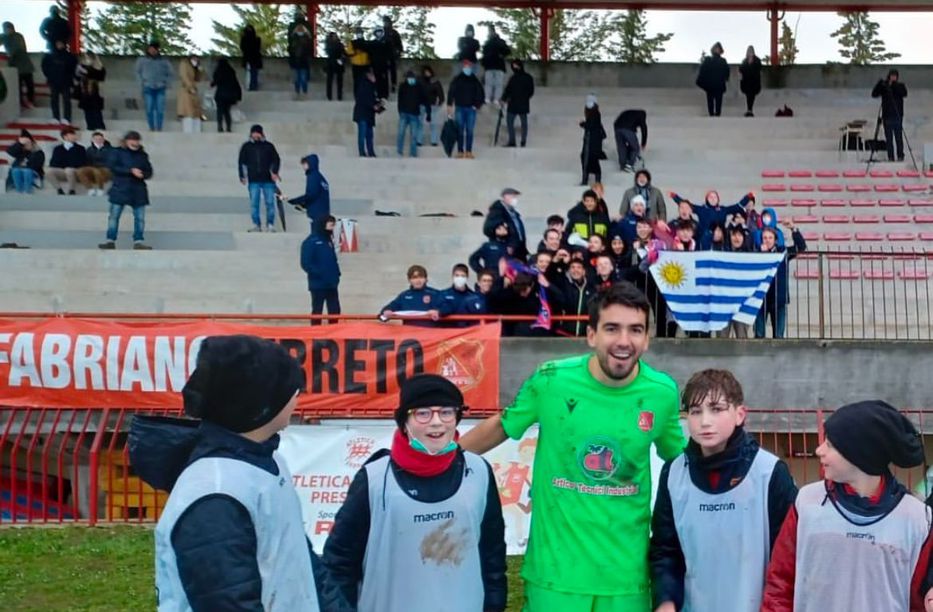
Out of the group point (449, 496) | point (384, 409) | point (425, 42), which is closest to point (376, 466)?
point (449, 496)

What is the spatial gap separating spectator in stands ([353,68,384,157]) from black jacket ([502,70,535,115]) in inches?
103

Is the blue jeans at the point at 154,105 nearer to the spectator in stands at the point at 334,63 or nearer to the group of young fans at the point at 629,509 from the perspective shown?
the spectator in stands at the point at 334,63

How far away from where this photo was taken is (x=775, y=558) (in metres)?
4.40

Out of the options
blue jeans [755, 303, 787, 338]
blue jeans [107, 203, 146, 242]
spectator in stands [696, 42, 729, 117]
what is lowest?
blue jeans [755, 303, 787, 338]

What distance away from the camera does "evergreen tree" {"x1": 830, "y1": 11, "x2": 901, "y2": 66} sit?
48.4 metres

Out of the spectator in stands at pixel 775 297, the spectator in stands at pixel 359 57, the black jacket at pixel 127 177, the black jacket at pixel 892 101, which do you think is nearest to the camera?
the spectator in stands at pixel 775 297

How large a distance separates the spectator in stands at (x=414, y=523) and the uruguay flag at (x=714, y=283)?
28.9 ft

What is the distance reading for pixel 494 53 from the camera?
Answer: 952 inches

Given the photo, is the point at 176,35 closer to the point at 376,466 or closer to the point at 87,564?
the point at 87,564

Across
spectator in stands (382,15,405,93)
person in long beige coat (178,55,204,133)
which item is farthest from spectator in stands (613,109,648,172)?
person in long beige coat (178,55,204,133)

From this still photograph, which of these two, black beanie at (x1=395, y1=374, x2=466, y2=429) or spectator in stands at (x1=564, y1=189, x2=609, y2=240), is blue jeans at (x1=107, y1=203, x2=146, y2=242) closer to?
spectator in stands at (x1=564, y1=189, x2=609, y2=240)

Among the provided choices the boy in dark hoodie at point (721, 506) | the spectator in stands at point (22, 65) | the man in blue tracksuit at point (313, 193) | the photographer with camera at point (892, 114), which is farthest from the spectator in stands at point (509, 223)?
the spectator in stands at point (22, 65)

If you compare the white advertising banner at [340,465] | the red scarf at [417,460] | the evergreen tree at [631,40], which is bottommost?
the white advertising banner at [340,465]

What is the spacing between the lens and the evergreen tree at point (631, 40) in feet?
145
